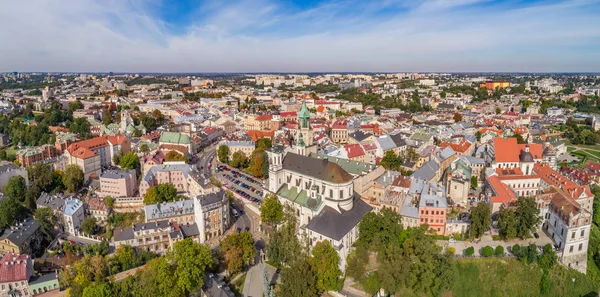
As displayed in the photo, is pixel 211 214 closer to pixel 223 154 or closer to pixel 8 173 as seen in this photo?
pixel 223 154

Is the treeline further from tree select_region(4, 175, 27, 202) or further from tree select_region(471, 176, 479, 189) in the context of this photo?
tree select_region(471, 176, 479, 189)

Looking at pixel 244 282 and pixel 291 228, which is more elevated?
pixel 291 228

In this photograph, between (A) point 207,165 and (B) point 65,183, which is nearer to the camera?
(B) point 65,183

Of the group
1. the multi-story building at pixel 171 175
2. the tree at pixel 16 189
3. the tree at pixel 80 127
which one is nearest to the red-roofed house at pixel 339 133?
the multi-story building at pixel 171 175

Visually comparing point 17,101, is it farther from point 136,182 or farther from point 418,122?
point 418,122

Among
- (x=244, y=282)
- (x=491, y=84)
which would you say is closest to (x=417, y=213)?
(x=244, y=282)

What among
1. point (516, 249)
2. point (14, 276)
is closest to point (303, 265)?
point (516, 249)

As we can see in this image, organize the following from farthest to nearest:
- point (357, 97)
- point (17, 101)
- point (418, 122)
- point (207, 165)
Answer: point (357, 97)
point (17, 101)
point (418, 122)
point (207, 165)

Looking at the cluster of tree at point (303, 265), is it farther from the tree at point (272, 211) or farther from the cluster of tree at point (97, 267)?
the cluster of tree at point (97, 267)
